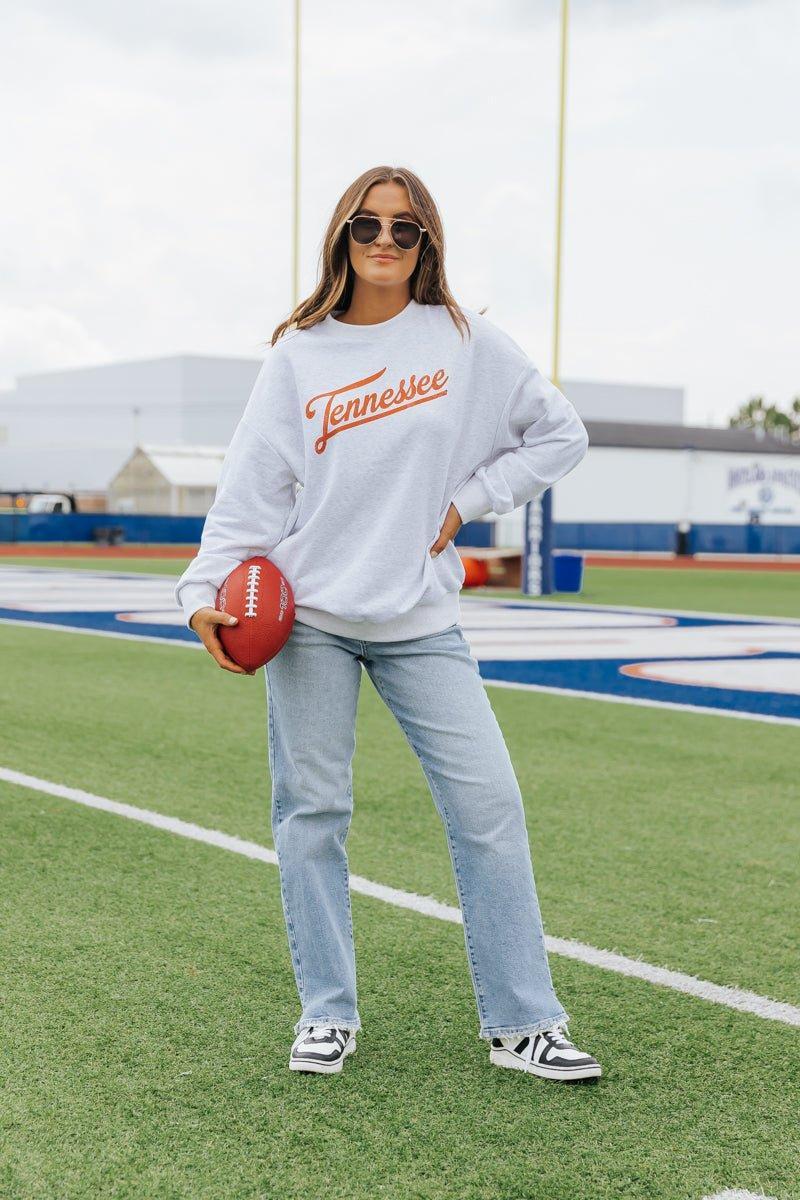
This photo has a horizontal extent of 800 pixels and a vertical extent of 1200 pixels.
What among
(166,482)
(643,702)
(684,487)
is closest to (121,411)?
(166,482)

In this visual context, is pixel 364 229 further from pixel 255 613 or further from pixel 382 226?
pixel 255 613

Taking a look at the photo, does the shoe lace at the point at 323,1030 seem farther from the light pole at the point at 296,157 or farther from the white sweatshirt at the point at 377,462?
the light pole at the point at 296,157

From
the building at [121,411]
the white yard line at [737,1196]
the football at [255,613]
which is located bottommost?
the white yard line at [737,1196]

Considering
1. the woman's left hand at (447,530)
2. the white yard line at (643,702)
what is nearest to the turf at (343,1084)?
the woman's left hand at (447,530)

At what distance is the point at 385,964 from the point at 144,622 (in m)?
11.9

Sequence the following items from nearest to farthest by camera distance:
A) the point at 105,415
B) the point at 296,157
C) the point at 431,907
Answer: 1. the point at 431,907
2. the point at 296,157
3. the point at 105,415

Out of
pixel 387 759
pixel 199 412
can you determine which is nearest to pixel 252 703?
pixel 387 759

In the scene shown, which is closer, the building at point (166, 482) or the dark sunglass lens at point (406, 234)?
the dark sunglass lens at point (406, 234)

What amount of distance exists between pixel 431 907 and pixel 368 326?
207cm

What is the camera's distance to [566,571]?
76.4ft

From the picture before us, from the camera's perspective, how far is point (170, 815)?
5797mm

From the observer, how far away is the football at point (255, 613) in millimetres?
3123

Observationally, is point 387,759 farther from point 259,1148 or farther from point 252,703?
point 259,1148

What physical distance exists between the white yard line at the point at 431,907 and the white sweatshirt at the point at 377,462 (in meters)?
1.29
